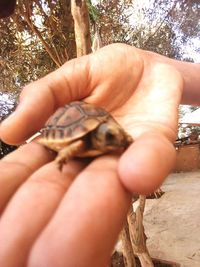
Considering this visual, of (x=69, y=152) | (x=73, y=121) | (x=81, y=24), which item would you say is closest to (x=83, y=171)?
(x=69, y=152)

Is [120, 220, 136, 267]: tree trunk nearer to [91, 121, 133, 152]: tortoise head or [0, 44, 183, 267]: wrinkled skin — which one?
[0, 44, 183, 267]: wrinkled skin

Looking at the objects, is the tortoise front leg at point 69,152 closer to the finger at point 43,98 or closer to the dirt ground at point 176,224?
the finger at point 43,98

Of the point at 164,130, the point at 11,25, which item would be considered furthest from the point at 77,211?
the point at 11,25

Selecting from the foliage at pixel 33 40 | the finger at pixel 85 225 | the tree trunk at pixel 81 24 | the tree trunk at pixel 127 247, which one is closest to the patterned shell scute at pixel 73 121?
the finger at pixel 85 225

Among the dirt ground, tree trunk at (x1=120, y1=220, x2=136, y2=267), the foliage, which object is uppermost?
the foliage

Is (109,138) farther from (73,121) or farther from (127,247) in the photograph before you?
(127,247)

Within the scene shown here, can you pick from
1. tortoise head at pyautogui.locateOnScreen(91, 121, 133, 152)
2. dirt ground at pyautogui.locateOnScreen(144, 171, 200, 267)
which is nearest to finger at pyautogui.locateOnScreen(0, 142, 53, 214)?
tortoise head at pyautogui.locateOnScreen(91, 121, 133, 152)

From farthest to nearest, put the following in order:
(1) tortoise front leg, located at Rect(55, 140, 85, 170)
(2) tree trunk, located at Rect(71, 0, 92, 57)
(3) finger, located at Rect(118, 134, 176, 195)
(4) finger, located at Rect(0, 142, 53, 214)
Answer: (2) tree trunk, located at Rect(71, 0, 92, 57), (1) tortoise front leg, located at Rect(55, 140, 85, 170), (4) finger, located at Rect(0, 142, 53, 214), (3) finger, located at Rect(118, 134, 176, 195)
